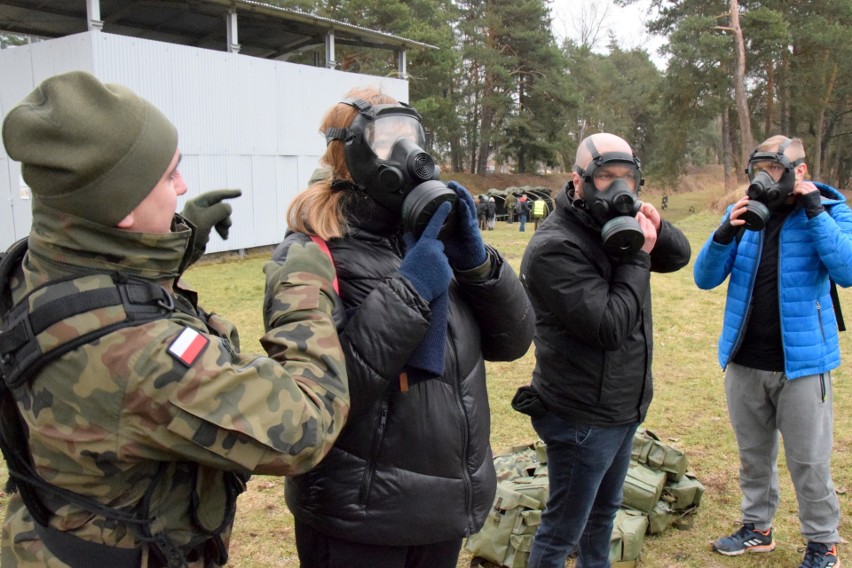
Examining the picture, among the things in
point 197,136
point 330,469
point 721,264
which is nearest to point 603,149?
point 721,264

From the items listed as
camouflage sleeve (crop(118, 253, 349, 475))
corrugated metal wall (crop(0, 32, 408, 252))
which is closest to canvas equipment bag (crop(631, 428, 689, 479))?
camouflage sleeve (crop(118, 253, 349, 475))

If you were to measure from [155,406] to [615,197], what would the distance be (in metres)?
1.89

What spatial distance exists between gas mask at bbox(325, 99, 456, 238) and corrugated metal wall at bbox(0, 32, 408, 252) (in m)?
12.1

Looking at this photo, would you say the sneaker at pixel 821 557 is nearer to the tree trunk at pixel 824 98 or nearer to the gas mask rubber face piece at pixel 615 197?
the gas mask rubber face piece at pixel 615 197

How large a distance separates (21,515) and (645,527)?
2955mm

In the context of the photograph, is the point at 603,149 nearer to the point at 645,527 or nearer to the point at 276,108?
the point at 645,527

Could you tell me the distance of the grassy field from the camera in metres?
3.63

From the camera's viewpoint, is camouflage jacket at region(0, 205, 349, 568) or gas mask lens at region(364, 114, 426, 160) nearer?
camouflage jacket at region(0, 205, 349, 568)

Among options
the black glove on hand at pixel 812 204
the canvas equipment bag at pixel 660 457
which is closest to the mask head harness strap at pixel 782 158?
the black glove on hand at pixel 812 204

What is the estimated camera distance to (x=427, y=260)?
5.78ft

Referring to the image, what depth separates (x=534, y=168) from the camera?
42594 millimetres

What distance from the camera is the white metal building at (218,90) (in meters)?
13.0

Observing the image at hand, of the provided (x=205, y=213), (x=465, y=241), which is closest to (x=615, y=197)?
(x=465, y=241)

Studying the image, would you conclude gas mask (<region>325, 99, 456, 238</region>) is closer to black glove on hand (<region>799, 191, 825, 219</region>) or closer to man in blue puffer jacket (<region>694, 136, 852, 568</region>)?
man in blue puffer jacket (<region>694, 136, 852, 568</region>)
